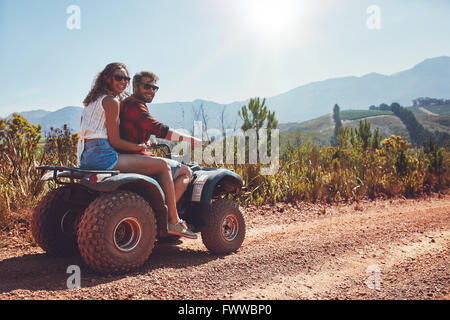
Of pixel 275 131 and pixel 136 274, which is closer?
pixel 136 274

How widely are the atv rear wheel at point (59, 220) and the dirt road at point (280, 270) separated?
168 millimetres

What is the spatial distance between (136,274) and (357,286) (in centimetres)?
206

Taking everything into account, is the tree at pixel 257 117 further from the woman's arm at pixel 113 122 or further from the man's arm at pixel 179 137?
the woman's arm at pixel 113 122

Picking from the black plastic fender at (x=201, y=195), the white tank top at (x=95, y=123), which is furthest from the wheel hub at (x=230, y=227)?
the white tank top at (x=95, y=123)

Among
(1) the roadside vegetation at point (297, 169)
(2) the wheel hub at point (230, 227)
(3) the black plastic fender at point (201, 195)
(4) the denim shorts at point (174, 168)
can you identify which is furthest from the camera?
(1) the roadside vegetation at point (297, 169)

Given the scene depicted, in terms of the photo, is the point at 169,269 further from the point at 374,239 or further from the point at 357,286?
the point at 374,239

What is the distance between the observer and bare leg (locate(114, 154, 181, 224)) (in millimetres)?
3805

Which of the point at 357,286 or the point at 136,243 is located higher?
the point at 136,243

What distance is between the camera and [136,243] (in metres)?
3.63

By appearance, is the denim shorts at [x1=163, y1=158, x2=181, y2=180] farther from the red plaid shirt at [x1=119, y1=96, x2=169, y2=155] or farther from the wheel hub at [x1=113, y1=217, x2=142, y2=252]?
the wheel hub at [x1=113, y1=217, x2=142, y2=252]

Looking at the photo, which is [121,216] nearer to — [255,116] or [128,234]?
[128,234]

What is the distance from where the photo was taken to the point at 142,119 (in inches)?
152

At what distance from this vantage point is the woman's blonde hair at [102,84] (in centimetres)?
379
